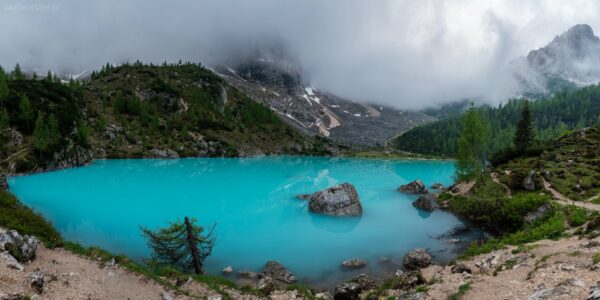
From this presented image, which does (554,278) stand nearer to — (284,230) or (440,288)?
(440,288)

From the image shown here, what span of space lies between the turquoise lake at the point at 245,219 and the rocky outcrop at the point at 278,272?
3.40ft

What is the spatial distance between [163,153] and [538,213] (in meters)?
142

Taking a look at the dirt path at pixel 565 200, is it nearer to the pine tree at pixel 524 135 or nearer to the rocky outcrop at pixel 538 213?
the rocky outcrop at pixel 538 213

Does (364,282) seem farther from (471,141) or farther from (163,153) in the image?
(163,153)

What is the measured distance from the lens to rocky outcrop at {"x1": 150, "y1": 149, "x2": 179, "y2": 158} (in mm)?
146413

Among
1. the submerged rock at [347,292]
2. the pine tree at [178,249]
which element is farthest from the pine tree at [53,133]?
the submerged rock at [347,292]

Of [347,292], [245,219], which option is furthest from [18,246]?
[245,219]

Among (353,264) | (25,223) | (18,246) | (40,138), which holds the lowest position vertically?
(353,264)

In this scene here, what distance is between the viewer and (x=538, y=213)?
1543 inches

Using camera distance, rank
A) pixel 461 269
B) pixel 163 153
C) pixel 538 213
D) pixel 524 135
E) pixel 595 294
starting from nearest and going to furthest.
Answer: pixel 595 294, pixel 461 269, pixel 538 213, pixel 524 135, pixel 163 153

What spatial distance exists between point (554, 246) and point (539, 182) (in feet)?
109

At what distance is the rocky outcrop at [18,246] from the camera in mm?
20453

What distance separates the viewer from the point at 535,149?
7838 cm

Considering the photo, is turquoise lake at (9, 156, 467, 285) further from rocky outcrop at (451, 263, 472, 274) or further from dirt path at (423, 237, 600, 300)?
dirt path at (423, 237, 600, 300)
